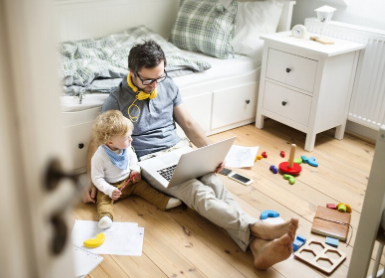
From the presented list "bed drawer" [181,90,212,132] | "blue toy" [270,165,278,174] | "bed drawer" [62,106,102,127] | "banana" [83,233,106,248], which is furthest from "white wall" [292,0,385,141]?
"banana" [83,233,106,248]

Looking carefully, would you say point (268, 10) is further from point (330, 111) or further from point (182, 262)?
point (182, 262)

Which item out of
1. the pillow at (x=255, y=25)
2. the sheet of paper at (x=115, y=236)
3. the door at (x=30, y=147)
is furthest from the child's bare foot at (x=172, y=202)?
the door at (x=30, y=147)

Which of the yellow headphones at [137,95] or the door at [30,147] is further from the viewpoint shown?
the yellow headphones at [137,95]

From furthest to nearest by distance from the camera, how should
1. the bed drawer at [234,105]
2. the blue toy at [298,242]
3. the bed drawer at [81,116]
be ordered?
the bed drawer at [234,105] → the bed drawer at [81,116] → the blue toy at [298,242]

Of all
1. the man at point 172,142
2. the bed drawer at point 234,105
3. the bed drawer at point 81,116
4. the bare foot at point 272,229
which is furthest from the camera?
the bed drawer at point 234,105

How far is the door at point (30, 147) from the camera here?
39cm

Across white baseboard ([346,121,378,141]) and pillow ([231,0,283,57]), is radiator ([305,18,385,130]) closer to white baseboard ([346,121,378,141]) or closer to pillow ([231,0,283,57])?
white baseboard ([346,121,378,141])

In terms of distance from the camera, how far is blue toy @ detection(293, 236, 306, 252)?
5.93ft

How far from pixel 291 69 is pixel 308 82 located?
0.14 meters

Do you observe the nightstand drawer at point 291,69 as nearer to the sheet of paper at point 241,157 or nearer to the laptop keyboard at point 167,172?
the sheet of paper at point 241,157

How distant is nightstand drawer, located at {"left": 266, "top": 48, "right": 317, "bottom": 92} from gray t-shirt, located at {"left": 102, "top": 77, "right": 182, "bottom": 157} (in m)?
0.86

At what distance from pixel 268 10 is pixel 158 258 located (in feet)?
6.59

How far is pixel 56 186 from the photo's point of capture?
446 mm

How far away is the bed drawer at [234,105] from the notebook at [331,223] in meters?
0.99
